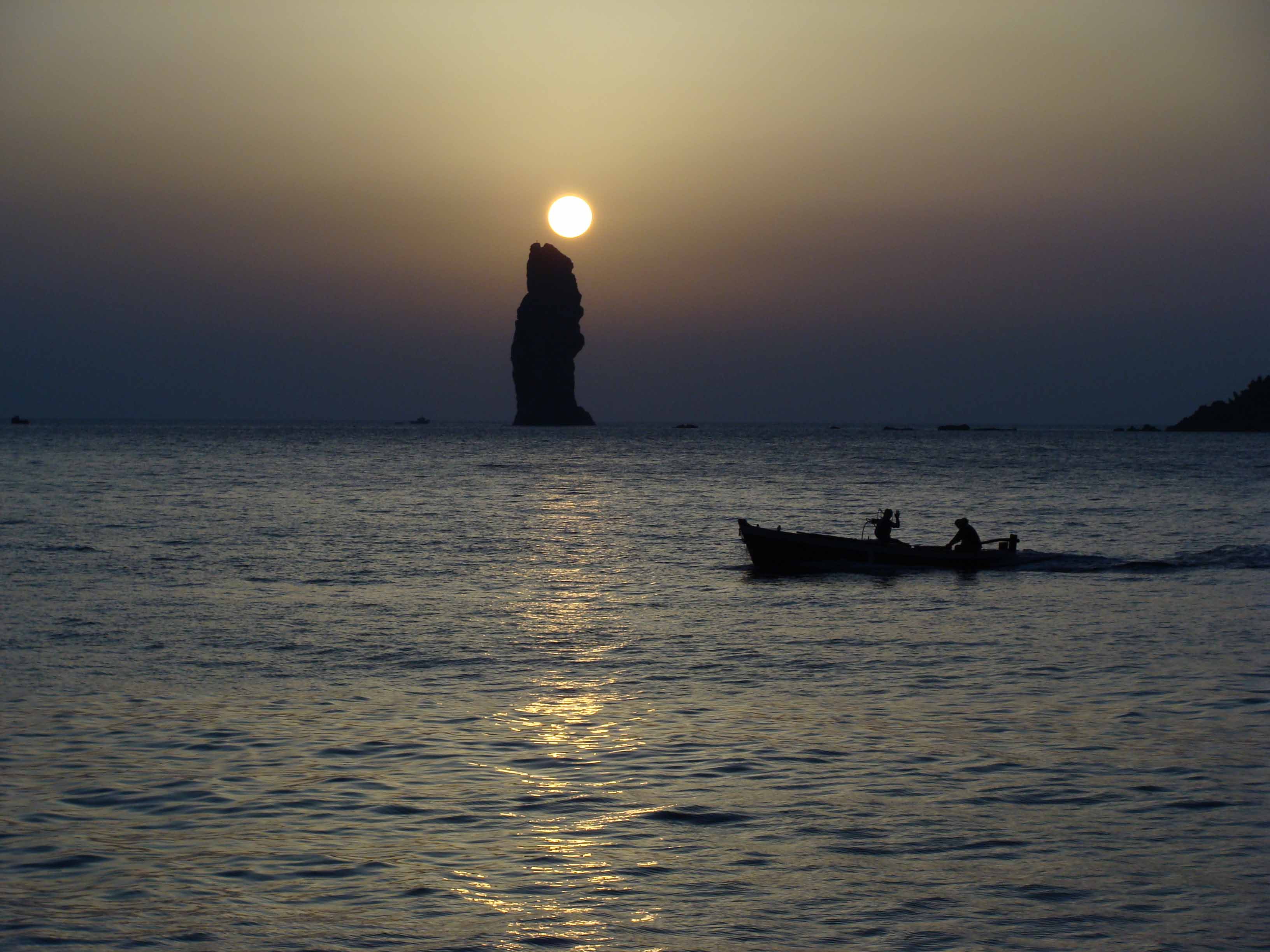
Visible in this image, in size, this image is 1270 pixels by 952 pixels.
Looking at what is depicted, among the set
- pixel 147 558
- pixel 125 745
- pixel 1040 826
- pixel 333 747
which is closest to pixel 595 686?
pixel 333 747

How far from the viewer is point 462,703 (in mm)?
15750

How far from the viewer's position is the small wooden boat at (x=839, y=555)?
111 ft

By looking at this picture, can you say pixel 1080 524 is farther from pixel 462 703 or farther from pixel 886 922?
pixel 886 922

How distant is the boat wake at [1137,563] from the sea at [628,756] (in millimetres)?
363

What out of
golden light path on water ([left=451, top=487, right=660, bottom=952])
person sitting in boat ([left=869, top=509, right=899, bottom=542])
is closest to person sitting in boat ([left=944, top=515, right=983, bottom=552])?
person sitting in boat ([left=869, top=509, right=899, bottom=542])

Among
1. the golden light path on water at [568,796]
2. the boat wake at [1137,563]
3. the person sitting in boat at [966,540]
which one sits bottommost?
the golden light path on water at [568,796]

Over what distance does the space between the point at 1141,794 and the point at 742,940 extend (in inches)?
218

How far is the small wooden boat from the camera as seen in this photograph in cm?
3372

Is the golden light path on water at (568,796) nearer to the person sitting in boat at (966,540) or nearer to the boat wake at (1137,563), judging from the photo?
the person sitting in boat at (966,540)

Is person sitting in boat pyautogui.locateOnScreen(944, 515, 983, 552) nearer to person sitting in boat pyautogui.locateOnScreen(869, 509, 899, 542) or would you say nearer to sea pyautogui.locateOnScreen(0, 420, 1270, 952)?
sea pyautogui.locateOnScreen(0, 420, 1270, 952)

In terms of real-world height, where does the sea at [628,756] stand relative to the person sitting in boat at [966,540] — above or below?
below

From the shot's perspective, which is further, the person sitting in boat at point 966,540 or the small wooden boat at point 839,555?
the person sitting in boat at point 966,540

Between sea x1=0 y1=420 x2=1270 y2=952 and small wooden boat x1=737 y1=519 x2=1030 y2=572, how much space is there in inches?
24.7

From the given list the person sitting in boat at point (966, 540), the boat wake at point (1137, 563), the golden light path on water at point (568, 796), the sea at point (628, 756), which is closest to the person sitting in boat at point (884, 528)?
the sea at point (628, 756)
